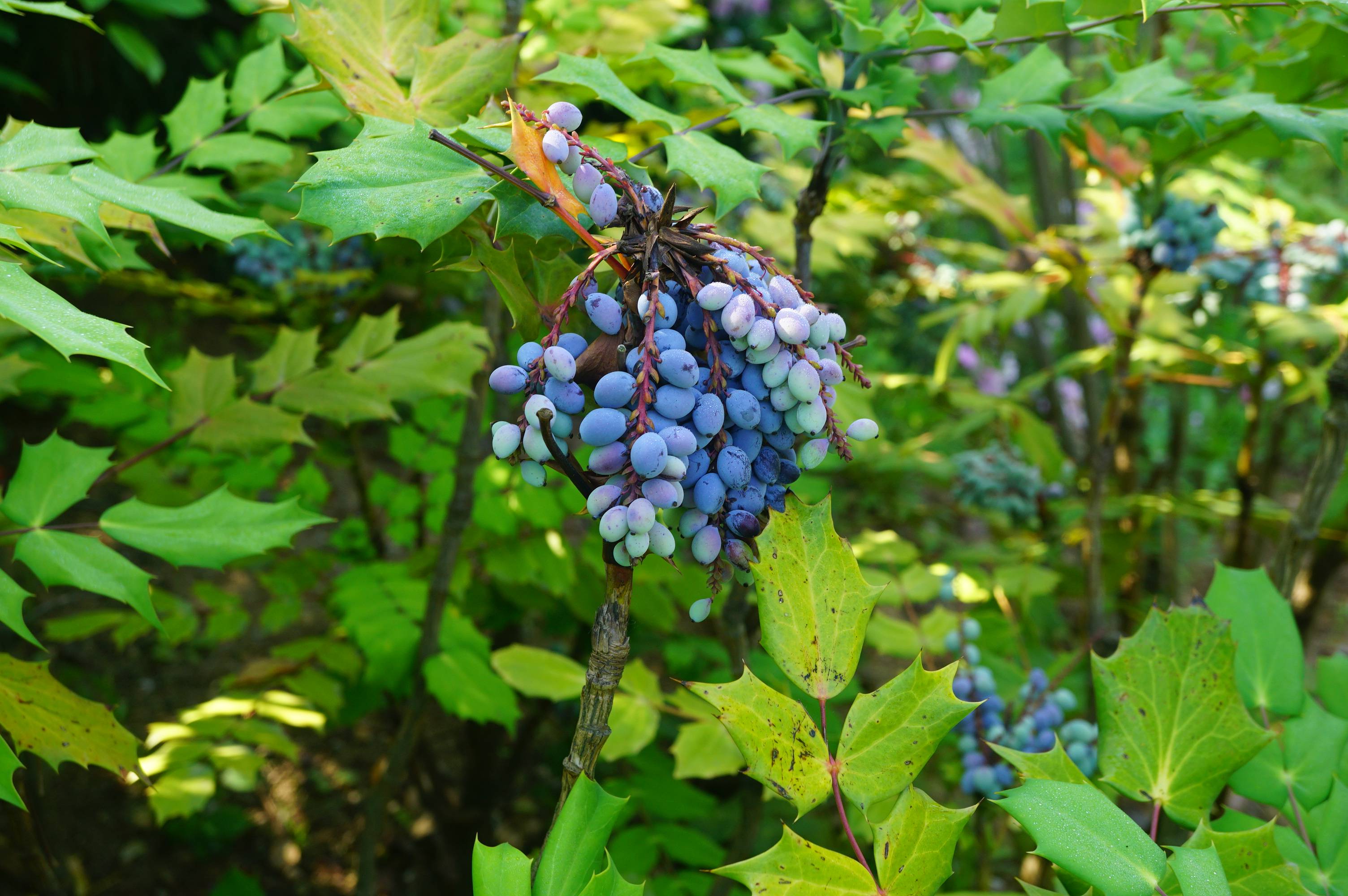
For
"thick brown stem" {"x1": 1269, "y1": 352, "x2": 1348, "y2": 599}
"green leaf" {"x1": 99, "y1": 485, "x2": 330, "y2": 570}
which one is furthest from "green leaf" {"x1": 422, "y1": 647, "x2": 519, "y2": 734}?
"thick brown stem" {"x1": 1269, "y1": 352, "x2": 1348, "y2": 599}

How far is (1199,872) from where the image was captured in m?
0.53

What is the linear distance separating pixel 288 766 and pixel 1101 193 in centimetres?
Answer: 274

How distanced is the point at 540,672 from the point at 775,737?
2.30 feet

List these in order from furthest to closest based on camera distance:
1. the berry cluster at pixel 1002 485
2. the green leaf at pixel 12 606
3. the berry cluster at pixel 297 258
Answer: the berry cluster at pixel 1002 485, the berry cluster at pixel 297 258, the green leaf at pixel 12 606

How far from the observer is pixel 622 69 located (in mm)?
1415

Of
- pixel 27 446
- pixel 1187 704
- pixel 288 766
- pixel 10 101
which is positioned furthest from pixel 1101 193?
pixel 10 101

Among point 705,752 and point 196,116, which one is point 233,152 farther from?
point 705,752

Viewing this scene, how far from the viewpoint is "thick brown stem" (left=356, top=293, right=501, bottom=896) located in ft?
4.37

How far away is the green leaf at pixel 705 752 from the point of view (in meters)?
1.12

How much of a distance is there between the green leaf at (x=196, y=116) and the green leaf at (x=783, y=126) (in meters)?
0.79

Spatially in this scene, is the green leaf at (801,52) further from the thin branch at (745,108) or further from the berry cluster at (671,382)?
the berry cluster at (671,382)

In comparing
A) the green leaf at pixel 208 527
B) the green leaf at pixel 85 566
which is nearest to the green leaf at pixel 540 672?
the green leaf at pixel 208 527

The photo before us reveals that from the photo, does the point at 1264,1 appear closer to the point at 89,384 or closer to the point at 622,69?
the point at 622,69

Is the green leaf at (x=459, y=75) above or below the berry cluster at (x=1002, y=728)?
above
